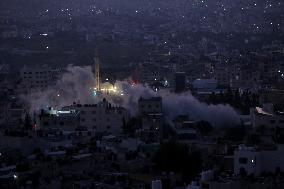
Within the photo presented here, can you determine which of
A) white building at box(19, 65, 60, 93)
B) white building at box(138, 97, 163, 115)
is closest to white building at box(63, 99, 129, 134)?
white building at box(138, 97, 163, 115)

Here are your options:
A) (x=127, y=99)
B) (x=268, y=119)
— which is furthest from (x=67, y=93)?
(x=268, y=119)

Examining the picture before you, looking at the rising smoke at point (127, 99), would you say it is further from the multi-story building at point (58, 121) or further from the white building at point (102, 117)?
the multi-story building at point (58, 121)

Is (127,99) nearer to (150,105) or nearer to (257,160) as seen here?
(150,105)

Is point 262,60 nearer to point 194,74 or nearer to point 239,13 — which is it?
point 194,74

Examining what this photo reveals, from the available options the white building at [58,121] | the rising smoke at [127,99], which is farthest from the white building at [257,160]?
the rising smoke at [127,99]

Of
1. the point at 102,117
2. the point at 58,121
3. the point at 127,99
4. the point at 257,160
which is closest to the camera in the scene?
the point at 257,160

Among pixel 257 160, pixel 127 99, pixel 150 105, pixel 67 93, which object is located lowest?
pixel 257 160
